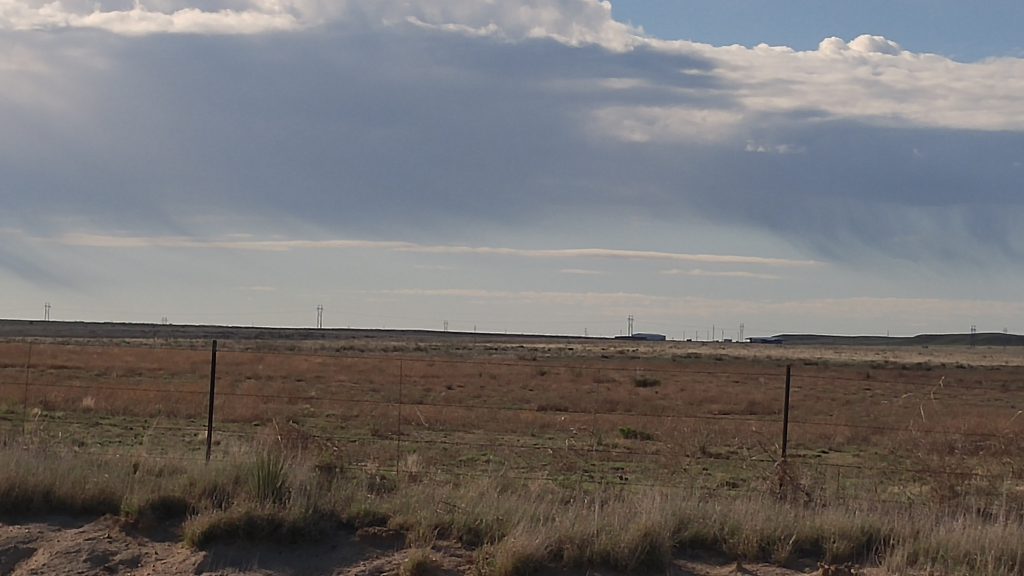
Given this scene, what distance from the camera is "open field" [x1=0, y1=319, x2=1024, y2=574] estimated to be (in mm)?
9703

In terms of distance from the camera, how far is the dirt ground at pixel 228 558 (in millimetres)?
9289

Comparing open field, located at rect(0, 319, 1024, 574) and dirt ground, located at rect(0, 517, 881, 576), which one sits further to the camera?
open field, located at rect(0, 319, 1024, 574)

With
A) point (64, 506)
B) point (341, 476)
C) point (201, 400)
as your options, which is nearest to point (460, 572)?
point (341, 476)

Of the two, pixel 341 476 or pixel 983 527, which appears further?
pixel 341 476

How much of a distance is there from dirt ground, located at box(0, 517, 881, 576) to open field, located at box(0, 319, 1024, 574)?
0.73 ft

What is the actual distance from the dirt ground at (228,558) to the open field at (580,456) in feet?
0.73

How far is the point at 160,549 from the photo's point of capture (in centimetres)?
978

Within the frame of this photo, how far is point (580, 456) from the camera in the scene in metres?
18.9

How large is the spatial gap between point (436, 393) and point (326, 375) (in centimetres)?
1057

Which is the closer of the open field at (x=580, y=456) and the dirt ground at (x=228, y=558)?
the dirt ground at (x=228, y=558)

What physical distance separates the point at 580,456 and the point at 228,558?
398 inches

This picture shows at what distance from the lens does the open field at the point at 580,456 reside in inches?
382

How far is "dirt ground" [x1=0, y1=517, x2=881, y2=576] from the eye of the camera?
9.29 meters

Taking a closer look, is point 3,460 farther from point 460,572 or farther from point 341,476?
point 460,572
